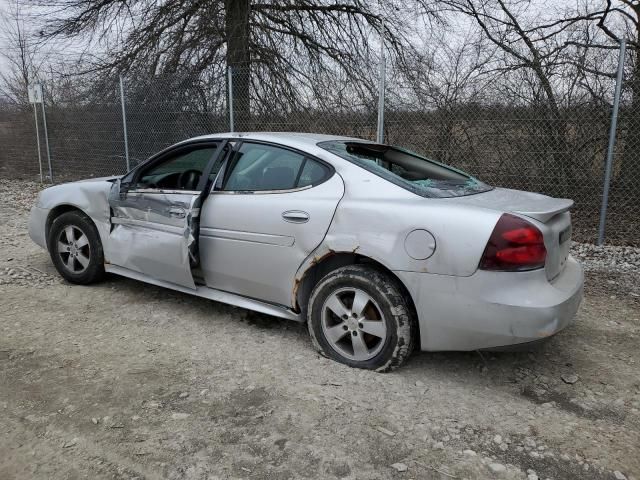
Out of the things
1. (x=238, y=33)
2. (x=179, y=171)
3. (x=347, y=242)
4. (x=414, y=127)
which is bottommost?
(x=347, y=242)

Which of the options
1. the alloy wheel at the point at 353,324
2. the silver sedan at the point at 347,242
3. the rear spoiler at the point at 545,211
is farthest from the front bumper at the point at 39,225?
the rear spoiler at the point at 545,211

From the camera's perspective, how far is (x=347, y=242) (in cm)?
301

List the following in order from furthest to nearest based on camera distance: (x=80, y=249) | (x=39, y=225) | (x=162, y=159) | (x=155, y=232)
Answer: (x=39, y=225) < (x=80, y=249) < (x=162, y=159) < (x=155, y=232)

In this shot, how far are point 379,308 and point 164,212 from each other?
190cm

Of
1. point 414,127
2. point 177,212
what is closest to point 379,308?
point 177,212

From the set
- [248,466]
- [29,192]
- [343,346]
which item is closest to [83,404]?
[248,466]

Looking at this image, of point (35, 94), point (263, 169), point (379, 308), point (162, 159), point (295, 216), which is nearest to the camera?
point (379, 308)

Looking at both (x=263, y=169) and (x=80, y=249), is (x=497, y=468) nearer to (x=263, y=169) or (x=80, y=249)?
(x=263, y=169)

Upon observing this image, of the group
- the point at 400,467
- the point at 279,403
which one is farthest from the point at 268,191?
the point at 400,467

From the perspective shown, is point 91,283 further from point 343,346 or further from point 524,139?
point 524,139

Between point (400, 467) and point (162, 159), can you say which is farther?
point (162, 159)

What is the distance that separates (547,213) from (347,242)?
1.14 metres

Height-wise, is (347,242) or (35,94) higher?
(35,94)

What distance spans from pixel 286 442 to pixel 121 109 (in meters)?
9.52
